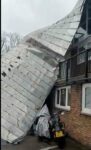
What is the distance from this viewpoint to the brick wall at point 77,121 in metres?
8.75

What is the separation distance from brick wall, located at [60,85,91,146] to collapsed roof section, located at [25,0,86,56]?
123 inches

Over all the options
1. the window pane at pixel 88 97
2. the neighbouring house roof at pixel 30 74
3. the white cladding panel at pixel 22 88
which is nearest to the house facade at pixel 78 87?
the window pane at pixel 88 97

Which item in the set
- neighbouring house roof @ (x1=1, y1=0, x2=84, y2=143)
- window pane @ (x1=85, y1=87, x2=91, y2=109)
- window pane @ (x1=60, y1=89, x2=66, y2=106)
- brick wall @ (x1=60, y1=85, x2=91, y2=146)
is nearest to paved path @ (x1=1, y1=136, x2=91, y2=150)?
brick wall @ (x1=60, y1=85, x2=91, y2=146)

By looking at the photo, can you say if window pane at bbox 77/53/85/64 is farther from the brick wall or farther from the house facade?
the brick wall

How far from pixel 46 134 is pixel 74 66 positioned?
3273 mm

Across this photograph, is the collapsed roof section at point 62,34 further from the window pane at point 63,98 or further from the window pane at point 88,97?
the window pane at point 88,97

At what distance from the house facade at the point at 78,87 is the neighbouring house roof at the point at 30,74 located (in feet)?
1.43

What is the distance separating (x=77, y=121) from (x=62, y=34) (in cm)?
561

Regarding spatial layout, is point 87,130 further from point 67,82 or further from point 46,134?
point 67,82

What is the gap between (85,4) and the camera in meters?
12.1

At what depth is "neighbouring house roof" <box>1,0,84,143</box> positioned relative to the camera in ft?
35.3

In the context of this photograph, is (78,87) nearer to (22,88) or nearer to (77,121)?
(77,121)

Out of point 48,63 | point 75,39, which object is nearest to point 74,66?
point 75,39

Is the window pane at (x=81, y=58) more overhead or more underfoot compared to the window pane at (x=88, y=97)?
more overhead
